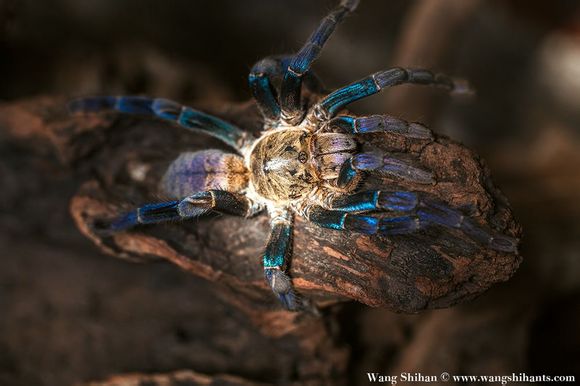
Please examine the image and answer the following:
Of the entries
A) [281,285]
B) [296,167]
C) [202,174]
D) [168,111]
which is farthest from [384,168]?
[168,111]

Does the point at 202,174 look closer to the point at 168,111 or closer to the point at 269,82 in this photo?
the point at 168,111

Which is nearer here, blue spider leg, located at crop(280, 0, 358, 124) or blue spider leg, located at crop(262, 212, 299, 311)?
blue spider leg, located at crop(262, 212, 299, 311)

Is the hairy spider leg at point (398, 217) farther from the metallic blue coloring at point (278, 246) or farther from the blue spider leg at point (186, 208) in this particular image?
the blue spider leg at point (186, 208)

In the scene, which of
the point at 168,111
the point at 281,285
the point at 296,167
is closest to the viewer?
the point at 281,285

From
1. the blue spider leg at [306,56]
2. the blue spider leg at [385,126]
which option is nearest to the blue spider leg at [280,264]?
the blue spider leg at [385,126]

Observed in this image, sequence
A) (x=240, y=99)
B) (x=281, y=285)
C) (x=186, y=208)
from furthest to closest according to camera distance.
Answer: (x=240, y=99), (x=186, y=208), (x=281, y=285)

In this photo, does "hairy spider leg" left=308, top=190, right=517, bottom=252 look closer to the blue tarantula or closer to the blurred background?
the blue tarantula

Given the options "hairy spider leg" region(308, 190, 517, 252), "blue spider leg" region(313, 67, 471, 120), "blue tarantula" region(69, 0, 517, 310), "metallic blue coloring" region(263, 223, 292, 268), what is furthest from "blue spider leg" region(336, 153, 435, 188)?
"metallic blue coloring" region(263, 223, 292, 268)
